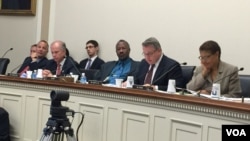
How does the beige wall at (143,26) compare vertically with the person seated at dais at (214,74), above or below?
above

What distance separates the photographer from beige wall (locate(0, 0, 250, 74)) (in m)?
5.48

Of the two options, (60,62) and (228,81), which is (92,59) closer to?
(60,62)

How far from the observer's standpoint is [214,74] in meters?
4.20

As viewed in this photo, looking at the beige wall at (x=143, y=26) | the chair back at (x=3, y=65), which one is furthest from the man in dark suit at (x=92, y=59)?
the chair back at (x=3, y=65)

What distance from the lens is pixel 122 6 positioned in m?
6.84

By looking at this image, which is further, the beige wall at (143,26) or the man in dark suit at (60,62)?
the man in dark suit at (60,62)

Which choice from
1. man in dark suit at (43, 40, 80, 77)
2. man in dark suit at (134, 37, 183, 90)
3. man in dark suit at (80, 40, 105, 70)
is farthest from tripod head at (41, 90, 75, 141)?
man in dark suit at (80, 40, 105, 70)

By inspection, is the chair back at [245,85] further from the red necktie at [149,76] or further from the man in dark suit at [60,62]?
the man in dark suit at [60,62]

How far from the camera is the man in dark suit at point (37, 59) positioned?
20.0ft

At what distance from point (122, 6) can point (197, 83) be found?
2.90 meters

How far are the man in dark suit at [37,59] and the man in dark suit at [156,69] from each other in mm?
1775

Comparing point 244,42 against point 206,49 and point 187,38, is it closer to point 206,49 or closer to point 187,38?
point 187,38

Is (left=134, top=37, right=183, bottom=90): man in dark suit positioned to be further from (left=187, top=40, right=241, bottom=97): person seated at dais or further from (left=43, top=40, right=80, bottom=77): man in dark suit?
(left=43, top=40, right=80, bottom=77): man in dark suit

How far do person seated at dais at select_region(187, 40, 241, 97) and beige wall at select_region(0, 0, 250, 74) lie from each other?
1.22 meters
